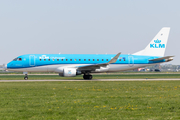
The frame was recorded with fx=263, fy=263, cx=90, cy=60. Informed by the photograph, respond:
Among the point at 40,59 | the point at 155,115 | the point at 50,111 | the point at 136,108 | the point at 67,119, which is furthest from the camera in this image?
the point at 40,59

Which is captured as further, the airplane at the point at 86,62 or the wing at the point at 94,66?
the airplane at the point at 86,62

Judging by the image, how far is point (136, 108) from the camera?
12961 millimetres

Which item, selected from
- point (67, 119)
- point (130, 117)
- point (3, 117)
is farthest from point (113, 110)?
point (3, 117)

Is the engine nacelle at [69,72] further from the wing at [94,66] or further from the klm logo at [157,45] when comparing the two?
the klm logo at [157,45]

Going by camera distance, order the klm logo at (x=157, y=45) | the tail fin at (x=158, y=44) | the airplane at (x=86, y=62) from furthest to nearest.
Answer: the klm logo at (x=157, y=45)
the tail fin at (x=158, y=44)
the airplane at (x=86, y=62)

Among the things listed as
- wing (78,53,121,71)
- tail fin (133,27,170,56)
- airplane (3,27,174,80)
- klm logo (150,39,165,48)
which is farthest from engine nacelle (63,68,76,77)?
klm logo (150,39,165,48)

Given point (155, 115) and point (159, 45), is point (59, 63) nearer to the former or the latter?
point (159, 45)

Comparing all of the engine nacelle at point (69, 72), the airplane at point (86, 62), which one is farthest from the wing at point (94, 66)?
the engine nacelle at point (69, 72)

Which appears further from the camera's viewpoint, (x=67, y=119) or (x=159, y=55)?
(x=159, y=55)

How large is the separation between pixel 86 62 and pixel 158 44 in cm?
1278

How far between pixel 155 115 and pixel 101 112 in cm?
238

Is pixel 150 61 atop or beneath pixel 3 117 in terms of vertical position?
atop

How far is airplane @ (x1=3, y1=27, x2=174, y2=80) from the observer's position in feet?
128

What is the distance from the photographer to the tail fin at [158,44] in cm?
4350
